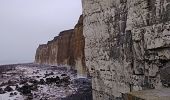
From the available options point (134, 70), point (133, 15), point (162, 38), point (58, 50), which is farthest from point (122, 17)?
point (58, 50)

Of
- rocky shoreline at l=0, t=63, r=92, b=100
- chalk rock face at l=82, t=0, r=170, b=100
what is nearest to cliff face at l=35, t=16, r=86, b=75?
rocky shoreline at l=0, t=63, r=92, b=100

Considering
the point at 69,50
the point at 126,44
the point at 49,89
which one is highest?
the point at 69,50

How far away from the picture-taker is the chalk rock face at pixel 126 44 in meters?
4.52

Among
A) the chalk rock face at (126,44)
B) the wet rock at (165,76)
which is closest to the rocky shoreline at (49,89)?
the chalk rock face at (126,44)

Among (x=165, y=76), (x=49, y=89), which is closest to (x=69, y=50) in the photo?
(x=49, y=89)

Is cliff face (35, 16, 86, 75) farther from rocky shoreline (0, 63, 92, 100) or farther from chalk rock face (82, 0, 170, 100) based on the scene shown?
chalk rock face (82, 0, 170, 100)

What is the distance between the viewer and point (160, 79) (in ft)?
14.8

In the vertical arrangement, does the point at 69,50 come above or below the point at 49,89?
above

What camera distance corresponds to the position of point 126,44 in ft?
18.1

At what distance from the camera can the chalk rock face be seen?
4.52m

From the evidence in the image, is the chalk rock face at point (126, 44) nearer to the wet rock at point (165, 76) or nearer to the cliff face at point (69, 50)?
the wet rock at point (165, 76)

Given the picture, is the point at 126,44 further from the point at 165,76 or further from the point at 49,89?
the point at 49,89

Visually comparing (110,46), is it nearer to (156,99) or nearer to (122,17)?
(122,17)

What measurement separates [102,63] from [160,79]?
2.30m
